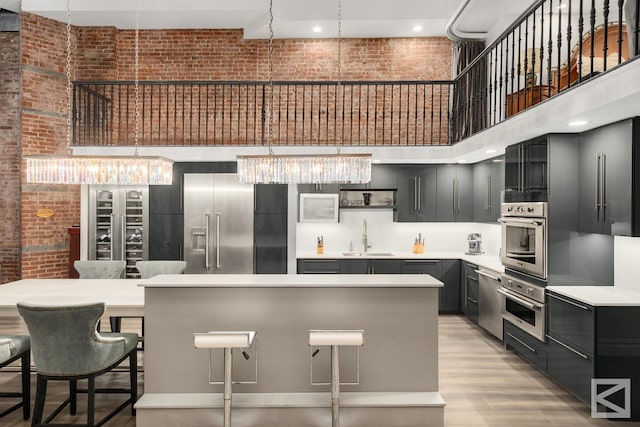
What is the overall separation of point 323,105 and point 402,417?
234 inches

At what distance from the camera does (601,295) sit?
3.83 meters

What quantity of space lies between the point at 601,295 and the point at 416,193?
3671 mm

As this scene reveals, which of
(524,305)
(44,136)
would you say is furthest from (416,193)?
(44,136)

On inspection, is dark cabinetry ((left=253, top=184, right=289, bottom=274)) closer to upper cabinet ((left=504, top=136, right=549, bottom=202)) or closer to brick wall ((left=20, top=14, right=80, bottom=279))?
brick wall ((left=20, top=14, right=80, bottom=279))

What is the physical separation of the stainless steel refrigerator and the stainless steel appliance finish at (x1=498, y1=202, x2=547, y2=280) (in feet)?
12.1

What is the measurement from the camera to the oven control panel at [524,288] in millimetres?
4430

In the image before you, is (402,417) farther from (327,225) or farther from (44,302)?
(327,225)

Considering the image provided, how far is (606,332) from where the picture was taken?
11.6 feet

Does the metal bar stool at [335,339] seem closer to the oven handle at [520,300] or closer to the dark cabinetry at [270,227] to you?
the oven handle at [520,300]

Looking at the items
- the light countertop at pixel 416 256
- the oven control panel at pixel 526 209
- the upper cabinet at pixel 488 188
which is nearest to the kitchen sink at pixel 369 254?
the light countertop at pixel 416 256

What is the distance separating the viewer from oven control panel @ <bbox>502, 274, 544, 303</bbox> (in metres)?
4.43

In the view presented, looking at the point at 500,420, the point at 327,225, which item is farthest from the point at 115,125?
the point at 500,420

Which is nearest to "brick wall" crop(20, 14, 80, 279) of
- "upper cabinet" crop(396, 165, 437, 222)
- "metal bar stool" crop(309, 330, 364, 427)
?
"upper cabinet" crop(396, 165, 437, 222)

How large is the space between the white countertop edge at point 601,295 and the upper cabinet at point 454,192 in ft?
9.78
